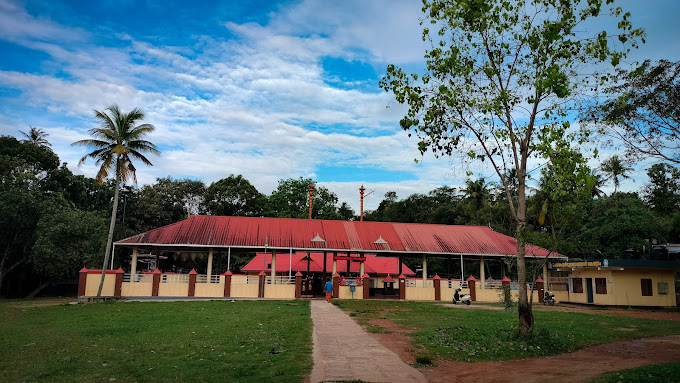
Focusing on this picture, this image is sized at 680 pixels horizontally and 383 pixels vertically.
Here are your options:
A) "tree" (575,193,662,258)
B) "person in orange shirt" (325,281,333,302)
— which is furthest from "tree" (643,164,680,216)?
"person in orange shirt" (325,281,333,302)

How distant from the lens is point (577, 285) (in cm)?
2723

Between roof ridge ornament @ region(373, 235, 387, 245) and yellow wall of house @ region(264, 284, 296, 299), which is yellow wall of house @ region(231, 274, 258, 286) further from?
roof ridge ornament @ region(373, 235, 387, 245)

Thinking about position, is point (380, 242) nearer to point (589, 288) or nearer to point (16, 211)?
point (589, 288)

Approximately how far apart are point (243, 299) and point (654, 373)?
20.6 m

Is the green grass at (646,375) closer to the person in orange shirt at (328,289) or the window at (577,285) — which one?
the person in orange shirt at (328,289)

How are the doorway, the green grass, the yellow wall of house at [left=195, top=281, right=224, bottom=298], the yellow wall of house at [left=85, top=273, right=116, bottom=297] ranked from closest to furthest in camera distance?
the green grass < the yellow wall of house at [left=85, top=273, right=116, bottom=297] < the yellow wall of house at [left=195, top=281, right=224, bottom=298] < the doorway

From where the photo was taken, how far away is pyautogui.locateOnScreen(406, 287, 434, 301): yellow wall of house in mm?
27781

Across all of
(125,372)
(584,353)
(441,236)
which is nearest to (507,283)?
(441,236)

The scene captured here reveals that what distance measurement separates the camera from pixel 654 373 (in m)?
7.35

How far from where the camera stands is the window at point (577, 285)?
2697 centimetres

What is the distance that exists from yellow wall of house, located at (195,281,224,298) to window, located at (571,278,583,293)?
2105cm

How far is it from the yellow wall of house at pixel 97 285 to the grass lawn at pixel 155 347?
7303 mm

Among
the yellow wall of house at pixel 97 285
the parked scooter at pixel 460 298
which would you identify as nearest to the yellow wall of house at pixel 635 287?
the parked scooter at pixel 460 298

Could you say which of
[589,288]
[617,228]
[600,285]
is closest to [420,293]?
[589,288]
